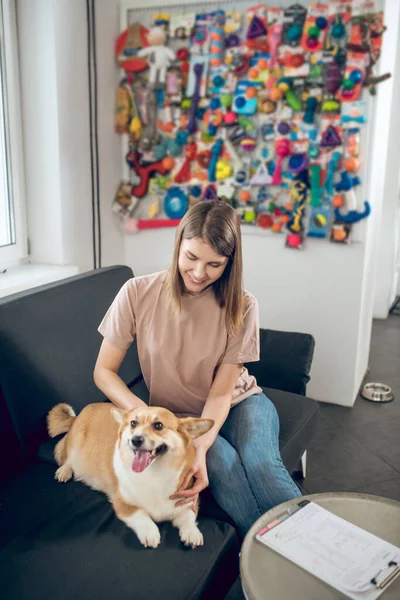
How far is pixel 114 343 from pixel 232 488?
1.75 feet

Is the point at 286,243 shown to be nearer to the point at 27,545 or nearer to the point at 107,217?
the point at 107,217

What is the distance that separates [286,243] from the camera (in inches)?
109

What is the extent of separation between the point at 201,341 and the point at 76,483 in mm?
530

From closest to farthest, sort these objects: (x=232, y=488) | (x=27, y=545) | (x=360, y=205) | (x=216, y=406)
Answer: (x=27, y=545), (x=232, y=488), (x=216, y=406), (x=360, y=205)

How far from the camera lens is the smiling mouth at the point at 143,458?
1.29m

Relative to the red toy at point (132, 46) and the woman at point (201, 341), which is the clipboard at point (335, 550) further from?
the red toy at point (132, 46)

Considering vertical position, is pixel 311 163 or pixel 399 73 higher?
pixel 399 73

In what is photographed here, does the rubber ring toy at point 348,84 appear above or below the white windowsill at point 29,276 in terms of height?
above

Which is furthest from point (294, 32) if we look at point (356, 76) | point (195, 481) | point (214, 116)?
point (195, 481)

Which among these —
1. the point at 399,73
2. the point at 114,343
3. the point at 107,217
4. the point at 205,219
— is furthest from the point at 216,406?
the point at 399,73

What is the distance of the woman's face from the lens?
4.86 ft

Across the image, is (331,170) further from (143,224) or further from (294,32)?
(143,224)

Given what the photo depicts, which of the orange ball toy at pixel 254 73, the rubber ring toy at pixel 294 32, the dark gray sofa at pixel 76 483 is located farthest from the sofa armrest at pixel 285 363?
the rubber ring toy at pixel 294 32

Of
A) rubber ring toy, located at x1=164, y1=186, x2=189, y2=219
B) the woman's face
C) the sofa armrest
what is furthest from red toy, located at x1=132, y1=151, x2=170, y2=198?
the woman's face
